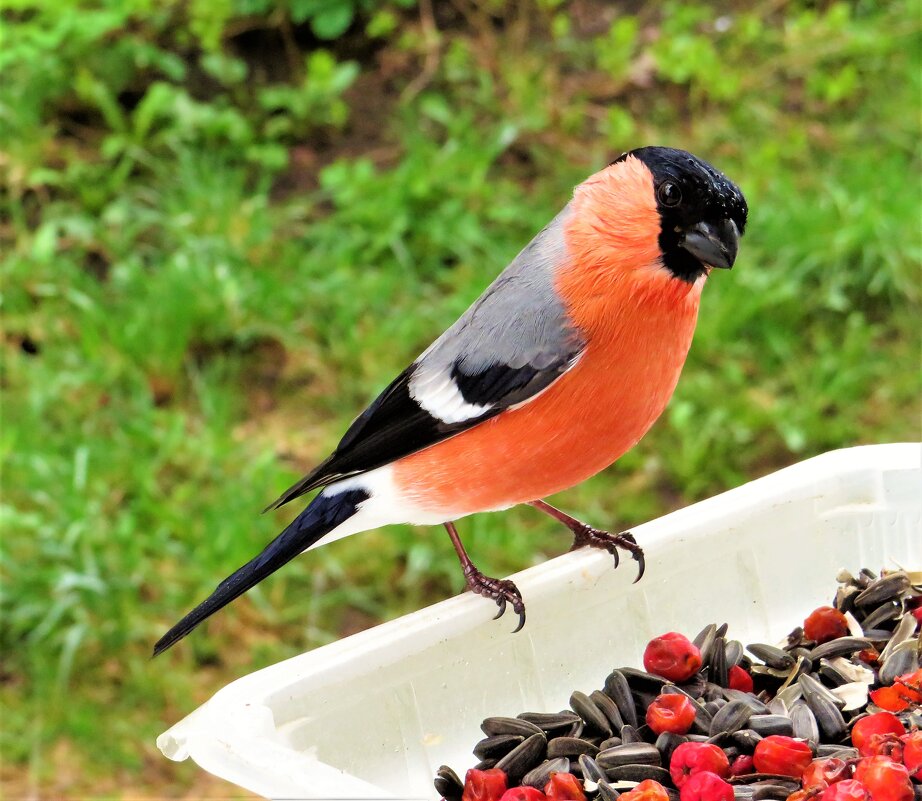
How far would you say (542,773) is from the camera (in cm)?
203

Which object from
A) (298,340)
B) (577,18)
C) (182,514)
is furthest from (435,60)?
(182,514)

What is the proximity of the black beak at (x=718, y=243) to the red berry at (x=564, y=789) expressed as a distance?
84cm

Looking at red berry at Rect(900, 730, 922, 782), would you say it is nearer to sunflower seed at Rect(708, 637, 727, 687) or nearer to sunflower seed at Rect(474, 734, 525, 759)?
sunflower seed at Rect(708, 637, 727, 687)

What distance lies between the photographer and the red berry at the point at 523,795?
192 cm

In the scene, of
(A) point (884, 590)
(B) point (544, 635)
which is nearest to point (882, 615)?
(A) point (884, 590)

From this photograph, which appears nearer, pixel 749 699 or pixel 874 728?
pixel 874 728

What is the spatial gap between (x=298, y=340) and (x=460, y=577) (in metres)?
1.26

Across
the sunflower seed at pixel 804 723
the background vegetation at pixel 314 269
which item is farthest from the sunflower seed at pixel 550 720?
the background vegetation at pixel 314 269

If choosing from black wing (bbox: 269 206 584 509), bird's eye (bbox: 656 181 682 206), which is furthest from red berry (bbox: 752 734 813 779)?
bird's eye (bbox: 656 181 682 206)

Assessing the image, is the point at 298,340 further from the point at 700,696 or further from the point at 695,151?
the point at 700,696

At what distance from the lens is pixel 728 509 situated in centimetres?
237

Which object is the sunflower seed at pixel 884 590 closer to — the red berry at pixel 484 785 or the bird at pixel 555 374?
the bird at pixel 555 374

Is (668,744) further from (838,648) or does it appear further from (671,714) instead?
(838,648)

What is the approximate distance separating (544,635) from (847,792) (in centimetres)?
62
